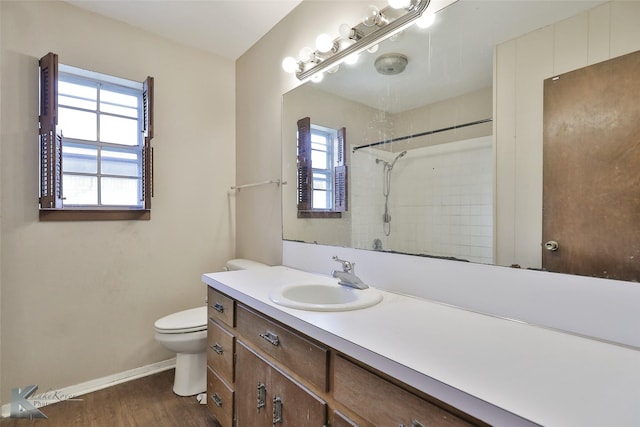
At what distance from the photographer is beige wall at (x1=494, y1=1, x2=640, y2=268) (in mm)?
893

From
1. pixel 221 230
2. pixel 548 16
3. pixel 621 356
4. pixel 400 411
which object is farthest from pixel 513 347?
pixel 221 230

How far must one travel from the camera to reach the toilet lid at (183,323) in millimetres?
1938

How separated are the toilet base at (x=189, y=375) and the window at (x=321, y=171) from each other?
47.7 inches

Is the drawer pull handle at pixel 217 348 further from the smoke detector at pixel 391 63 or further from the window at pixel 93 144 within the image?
the smoke detector at pixel 391 63

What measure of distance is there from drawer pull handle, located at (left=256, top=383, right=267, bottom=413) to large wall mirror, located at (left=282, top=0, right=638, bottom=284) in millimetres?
781

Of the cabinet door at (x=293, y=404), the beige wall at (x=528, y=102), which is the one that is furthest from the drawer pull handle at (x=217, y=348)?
the beige wall at (x=528, y=102)

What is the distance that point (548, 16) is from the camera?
3.22 feet

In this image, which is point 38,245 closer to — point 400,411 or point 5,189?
point 5,189

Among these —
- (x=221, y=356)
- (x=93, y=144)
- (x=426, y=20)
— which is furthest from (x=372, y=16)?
(x=93, y=144)

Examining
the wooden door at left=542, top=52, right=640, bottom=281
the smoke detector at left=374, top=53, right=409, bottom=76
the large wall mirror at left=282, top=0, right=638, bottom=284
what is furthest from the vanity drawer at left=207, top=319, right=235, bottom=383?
the smoke detector at left=374, top=53, right=409, bottom=76

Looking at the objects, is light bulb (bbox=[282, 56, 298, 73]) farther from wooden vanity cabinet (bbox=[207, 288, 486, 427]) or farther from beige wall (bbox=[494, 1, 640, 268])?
wooden vanity cabinet (bbox=[207, 288, 486, 427])

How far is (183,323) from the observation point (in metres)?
2.02

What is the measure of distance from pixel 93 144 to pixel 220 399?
1.87m

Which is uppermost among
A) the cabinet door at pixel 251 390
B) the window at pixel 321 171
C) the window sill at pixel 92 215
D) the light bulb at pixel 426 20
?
the light bulb at pixel 426 20
